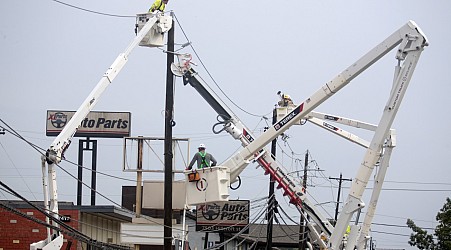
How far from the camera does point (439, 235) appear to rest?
201ft

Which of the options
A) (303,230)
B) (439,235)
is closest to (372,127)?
(303,230)

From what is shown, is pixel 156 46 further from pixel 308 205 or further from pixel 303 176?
pixel 303 176

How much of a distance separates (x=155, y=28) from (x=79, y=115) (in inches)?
178

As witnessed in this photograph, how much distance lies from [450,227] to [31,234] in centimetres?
3357


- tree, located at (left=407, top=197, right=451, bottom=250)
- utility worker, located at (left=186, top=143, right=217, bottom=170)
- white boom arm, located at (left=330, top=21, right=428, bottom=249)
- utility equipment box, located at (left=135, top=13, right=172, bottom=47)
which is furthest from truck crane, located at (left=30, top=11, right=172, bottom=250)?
tree, located at (left=407, top=197, right=451, bottom=250)

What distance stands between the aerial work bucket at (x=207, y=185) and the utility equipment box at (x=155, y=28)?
426cm

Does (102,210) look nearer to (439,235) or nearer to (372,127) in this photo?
(372,127)

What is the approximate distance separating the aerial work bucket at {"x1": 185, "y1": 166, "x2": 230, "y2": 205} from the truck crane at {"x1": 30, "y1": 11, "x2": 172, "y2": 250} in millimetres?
4182

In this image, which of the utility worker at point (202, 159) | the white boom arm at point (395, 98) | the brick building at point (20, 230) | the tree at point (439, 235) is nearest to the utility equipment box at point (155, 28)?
the utility worker at point (202, 159)

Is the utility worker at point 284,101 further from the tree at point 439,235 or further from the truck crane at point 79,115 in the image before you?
the tree at point 439,235

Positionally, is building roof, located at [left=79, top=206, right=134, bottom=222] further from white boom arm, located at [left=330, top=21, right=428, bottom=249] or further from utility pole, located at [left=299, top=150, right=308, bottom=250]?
white boom arm, located at [left=330, top=21, right=428, bottom=249]

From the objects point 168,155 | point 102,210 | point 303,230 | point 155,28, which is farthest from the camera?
point 303,230

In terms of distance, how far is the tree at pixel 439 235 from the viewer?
60.5 metres

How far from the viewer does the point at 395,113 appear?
79.6ft
